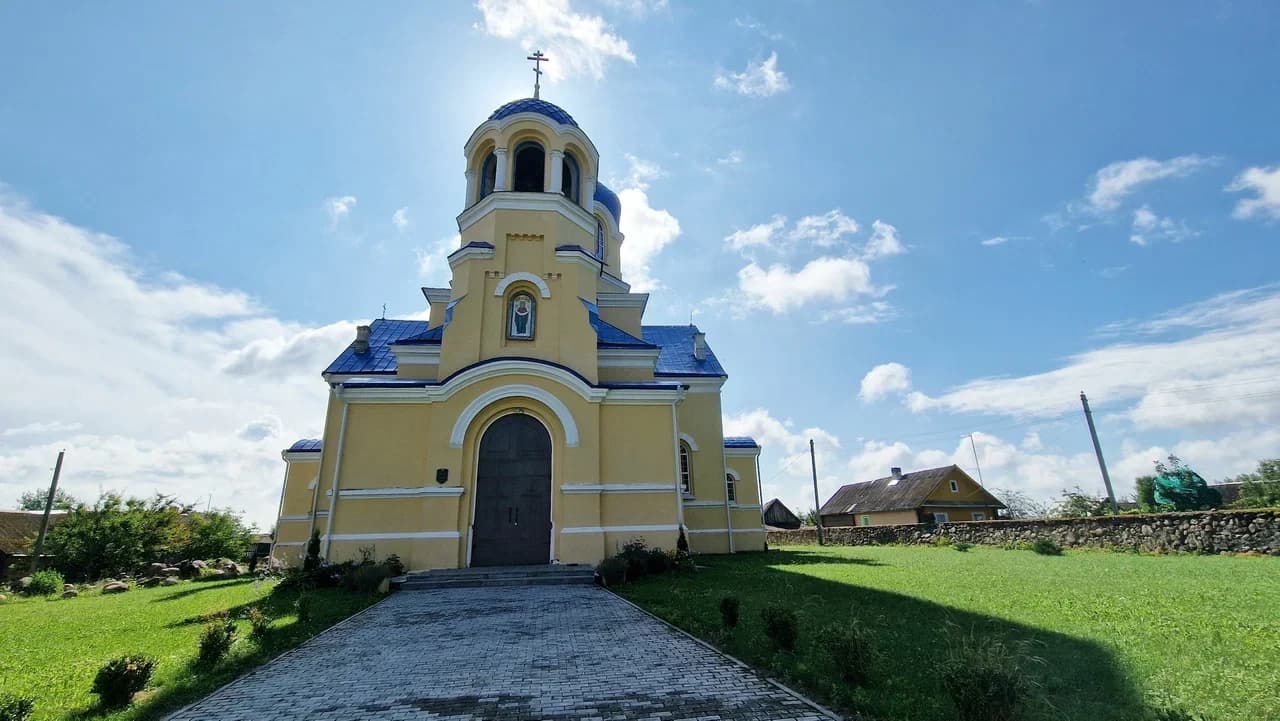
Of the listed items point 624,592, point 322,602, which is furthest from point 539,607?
point 322,602

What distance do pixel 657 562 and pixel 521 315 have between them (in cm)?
805

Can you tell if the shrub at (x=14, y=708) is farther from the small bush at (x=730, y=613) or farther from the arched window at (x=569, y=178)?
the arched window at (x=569, y=178)

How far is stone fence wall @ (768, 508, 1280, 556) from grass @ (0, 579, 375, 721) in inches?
843

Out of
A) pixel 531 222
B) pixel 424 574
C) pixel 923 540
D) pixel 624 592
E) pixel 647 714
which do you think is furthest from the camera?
pixel 923 540

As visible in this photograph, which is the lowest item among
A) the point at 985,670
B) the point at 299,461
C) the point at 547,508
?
the point at 985,670

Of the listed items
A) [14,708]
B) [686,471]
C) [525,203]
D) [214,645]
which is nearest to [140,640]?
[214,645]

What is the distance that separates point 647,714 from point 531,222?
49.6 ft

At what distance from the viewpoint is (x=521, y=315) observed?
16.7m

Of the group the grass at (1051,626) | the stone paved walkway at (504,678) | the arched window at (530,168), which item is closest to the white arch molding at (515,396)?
the grass at (1051,626)

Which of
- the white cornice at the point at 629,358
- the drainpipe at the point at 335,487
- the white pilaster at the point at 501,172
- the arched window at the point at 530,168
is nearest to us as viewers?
the drainpipe at the point at 335,487

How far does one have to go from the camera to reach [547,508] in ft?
47.8

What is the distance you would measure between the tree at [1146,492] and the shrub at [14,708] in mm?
41108

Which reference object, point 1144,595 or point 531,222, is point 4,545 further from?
point 1144,595

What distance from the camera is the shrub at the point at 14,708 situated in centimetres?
418
